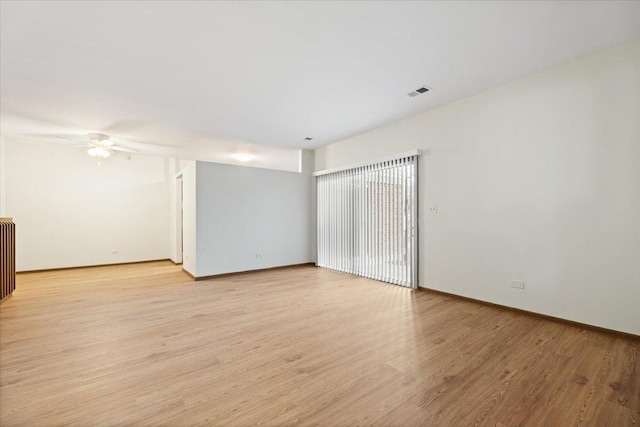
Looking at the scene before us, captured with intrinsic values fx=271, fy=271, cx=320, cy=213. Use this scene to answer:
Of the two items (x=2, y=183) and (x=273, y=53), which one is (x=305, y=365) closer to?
(x=273, y=53)

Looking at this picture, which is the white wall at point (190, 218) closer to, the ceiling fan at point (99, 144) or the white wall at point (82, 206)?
the ceiling fan at point (99, 144)

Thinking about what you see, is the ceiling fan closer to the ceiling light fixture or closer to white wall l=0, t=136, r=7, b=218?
white wall l=0, t=136, r=7, b=218

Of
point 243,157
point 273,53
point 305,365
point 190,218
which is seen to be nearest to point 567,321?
point 305,365

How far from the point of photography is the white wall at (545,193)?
8.93 feet

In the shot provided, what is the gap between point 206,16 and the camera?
2318 mm

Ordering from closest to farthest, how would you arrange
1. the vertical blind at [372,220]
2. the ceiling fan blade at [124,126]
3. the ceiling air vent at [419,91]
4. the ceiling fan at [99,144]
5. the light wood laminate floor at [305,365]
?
the light wood laminate floor at [305,365]
the ceiling air vent at [419,91]
the vertical blind at [372,220]
the ceiling fan blade at [124,126]
the ceiling fan at [99,144]

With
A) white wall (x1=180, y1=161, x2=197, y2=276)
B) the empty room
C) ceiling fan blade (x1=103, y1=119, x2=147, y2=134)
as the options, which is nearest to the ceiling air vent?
the empty room

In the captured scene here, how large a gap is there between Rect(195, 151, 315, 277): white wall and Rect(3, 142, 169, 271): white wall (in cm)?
300

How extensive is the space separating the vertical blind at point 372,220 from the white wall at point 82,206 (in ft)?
15.4

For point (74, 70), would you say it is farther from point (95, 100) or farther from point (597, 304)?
point (597, 304)

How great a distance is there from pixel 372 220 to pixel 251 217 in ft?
8.67

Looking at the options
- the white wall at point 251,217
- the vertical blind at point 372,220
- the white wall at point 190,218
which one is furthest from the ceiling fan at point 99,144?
the vertical blind at point 372,220

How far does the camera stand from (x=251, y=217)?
19.8 feet

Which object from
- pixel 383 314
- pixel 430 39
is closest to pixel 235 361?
pixel 383 314
